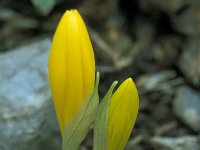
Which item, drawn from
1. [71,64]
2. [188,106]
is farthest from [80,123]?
[188,106]

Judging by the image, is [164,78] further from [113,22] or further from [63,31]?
[63,31]

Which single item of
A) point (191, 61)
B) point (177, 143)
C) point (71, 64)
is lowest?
point (177, 143)

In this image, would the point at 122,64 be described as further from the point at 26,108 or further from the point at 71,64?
the point at 71,64

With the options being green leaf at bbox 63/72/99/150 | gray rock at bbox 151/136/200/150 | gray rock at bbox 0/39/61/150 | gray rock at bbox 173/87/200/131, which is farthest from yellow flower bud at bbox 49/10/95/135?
gray rock at bbox 173/87/200/131

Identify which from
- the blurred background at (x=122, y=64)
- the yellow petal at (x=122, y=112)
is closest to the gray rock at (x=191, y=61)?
the blurred background at (x=122, y=64)

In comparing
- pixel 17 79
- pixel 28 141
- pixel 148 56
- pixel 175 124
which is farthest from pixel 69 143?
pixel 148 56
